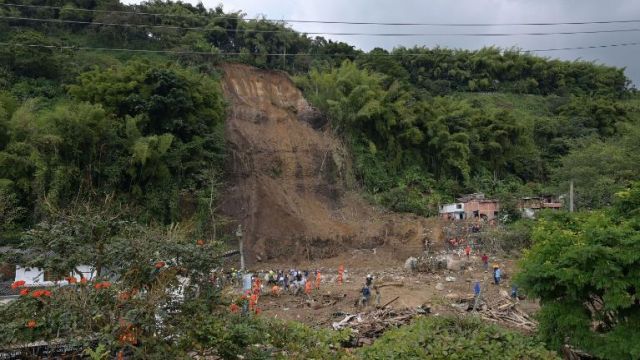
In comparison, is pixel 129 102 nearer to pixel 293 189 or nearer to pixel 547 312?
pixel 293 189

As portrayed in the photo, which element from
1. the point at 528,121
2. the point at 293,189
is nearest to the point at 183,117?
the point at 293,189

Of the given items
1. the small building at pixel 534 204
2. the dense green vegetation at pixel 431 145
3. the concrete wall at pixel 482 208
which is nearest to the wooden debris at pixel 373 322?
the dense green vegetation at pixel 431 145

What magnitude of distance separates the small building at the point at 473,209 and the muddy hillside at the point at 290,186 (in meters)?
3.63

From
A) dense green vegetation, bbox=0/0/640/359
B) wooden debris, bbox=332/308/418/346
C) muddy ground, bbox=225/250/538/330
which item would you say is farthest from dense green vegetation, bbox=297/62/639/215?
wooden debris, bbox=332/308/418/346

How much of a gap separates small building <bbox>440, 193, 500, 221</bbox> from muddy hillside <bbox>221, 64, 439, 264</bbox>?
363cm

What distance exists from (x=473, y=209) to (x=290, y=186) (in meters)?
11.1

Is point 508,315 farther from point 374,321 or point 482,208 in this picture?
point 482,208

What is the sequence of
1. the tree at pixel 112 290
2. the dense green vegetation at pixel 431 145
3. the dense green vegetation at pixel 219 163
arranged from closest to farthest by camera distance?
1. the tree at pixel 112 290
2. the dense green vegetation at pixel 219 163
3. the dense green vegetation at pixel 431 145

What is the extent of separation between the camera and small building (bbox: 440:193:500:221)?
92.9 ft

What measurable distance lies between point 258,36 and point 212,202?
61.4 ft

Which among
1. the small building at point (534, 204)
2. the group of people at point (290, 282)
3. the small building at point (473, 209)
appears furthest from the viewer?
the small building at point (473, 209)

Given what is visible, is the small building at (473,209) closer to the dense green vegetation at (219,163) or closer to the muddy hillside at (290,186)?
the dense green vegetation at (219,163)

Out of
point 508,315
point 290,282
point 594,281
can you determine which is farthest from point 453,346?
point 290,282

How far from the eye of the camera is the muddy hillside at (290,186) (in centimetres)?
2294
